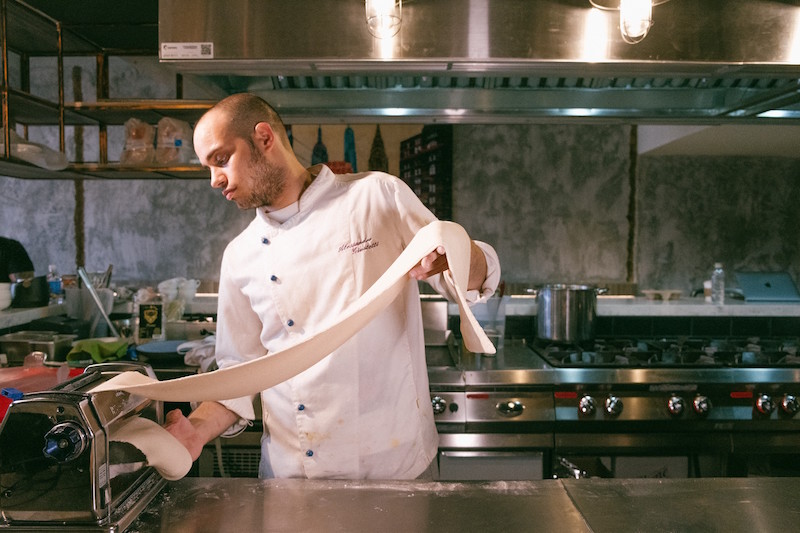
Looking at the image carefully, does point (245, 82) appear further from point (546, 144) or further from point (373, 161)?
point (546, 144)

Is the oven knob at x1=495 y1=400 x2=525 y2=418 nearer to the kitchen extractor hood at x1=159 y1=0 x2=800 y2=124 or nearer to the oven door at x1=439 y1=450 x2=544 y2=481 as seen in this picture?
the oven door at x1=439 y1=450 x2=544 y2=481

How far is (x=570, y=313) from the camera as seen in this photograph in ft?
9.73

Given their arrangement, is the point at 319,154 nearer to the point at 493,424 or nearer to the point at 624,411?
the point at 493,424

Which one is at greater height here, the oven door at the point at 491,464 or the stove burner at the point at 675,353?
the stove burner at the point at 675,353

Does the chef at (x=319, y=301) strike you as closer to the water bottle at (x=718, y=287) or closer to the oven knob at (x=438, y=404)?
the oven knob at (x=438, y=404)

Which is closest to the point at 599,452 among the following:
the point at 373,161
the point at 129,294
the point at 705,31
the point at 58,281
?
the point at 705,31

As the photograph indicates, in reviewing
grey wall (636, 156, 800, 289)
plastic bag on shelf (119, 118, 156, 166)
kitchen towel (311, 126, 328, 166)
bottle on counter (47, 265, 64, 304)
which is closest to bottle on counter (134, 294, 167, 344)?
bottle on counter (47, 265, 64, 304)

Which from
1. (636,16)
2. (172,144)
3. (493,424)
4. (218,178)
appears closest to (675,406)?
(493,424)

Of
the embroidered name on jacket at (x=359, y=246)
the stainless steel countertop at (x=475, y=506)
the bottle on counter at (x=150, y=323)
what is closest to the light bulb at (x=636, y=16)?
the embroidered name on jacket at (x=359, y=246)

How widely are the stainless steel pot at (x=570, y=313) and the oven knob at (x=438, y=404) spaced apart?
0.82m

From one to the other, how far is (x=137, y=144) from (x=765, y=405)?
10.7ft

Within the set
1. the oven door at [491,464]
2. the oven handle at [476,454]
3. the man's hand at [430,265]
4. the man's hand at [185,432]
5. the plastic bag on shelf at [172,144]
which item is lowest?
the oven door at [491,464]

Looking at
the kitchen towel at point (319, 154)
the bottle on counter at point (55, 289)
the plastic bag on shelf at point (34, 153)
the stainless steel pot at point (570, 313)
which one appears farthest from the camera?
the kitchen towel at point (319, 154)

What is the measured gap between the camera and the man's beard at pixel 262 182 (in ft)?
5.29
